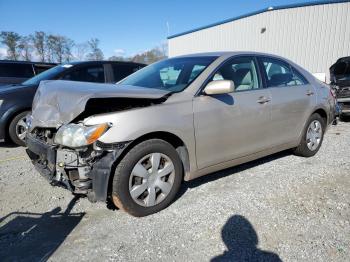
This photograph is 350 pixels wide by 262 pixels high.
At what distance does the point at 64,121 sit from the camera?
9.96 feet

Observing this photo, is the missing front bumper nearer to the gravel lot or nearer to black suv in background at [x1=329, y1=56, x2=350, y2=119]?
the gravel lot

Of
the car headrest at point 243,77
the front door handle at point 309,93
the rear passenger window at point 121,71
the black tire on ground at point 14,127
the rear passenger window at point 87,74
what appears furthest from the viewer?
the rear passenger window at point 121,71

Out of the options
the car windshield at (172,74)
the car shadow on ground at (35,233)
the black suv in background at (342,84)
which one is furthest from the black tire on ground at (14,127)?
the black suv in background at (342,84)

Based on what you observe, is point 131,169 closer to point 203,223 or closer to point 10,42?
point 203,223

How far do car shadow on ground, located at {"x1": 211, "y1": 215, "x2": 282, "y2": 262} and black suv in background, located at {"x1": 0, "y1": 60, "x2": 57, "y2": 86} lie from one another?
744cm

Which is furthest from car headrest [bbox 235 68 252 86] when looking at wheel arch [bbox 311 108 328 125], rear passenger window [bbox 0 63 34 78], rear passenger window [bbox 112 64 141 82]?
rear passenger window [bbox 0 63 34 78]

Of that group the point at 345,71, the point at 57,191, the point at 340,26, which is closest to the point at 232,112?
the point at 57,191

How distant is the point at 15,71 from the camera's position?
8.56 meters

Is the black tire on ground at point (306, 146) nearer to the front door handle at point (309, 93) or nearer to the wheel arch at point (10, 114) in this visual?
the front door handle at point (309, 93)

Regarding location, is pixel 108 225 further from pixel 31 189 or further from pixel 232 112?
pixel 232 112

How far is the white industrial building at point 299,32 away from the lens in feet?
51.0

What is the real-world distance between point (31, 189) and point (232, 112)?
2.66 meters

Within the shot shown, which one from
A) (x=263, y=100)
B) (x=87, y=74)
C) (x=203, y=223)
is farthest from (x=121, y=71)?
(x=203, y=223)

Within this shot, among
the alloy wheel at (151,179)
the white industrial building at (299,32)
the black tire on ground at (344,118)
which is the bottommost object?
the black tire on ground at (344,118)
